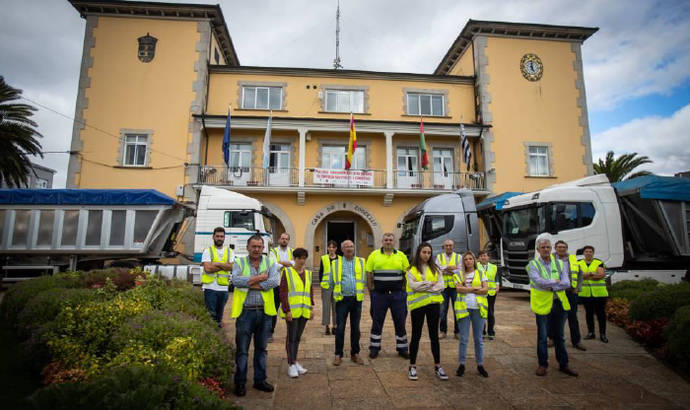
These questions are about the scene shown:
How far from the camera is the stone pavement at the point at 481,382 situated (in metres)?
4.23

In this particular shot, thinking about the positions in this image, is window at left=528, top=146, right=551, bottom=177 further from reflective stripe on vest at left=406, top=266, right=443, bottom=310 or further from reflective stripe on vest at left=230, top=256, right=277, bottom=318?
reflective stripe on vest at left=230, top=256, right=277, bottom=318

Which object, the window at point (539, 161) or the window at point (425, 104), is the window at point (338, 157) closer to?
the window at point (425, 104)

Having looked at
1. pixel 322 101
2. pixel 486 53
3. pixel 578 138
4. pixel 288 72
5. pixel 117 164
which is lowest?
pixel 117 164

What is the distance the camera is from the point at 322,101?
19.5 meters

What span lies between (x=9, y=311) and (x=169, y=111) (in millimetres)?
13483

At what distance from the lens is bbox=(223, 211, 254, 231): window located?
13.3m

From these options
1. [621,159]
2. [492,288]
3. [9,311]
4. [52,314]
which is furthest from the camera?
[621,159]

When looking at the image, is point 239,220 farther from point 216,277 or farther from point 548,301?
point 548,301

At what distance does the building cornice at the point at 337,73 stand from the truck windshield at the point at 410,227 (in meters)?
8.57

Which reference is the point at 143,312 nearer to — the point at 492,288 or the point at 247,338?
the point at 247,338

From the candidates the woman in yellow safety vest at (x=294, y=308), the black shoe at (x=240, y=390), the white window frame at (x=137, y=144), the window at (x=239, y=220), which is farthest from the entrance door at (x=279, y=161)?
the black shoe at (x=240, y=390)

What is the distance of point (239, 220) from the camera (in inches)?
525

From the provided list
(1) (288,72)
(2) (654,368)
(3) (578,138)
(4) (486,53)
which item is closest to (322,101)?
(1) (288,72)

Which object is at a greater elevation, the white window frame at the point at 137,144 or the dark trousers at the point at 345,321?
the white window frame at the point at 137,144
